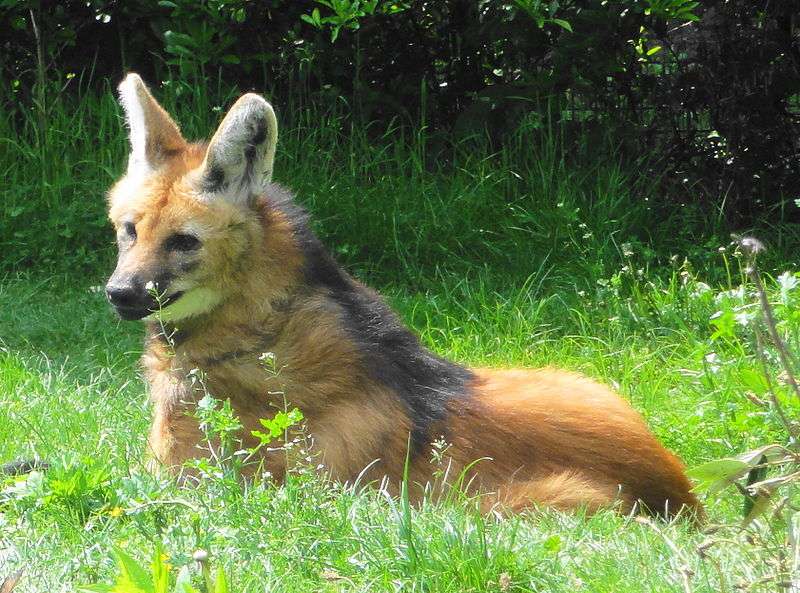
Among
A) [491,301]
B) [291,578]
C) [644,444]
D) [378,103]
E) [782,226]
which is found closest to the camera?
[291,578]

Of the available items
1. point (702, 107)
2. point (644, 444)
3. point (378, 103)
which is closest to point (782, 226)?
point (702, 107)

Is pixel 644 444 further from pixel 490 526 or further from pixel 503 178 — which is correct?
pixel 503 178

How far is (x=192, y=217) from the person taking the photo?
3.61m

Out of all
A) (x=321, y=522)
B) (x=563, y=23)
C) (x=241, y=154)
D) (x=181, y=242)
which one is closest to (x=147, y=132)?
(x=241, y=154)

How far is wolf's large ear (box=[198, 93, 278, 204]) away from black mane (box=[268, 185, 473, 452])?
0.11 metres

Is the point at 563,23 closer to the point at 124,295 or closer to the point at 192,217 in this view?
the point at 192,217

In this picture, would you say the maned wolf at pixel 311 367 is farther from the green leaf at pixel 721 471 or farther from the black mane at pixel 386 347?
the green leaf at pixel 721 471

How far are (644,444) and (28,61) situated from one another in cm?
530

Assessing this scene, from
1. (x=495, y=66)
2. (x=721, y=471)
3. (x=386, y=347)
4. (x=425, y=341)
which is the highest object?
(x=495, y=66)

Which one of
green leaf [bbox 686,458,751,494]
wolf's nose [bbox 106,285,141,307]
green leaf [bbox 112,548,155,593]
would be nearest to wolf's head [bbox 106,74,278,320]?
wolf's nose [bbox 106,285,141,307]

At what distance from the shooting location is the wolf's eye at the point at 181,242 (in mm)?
3580

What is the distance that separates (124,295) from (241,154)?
1.93ft

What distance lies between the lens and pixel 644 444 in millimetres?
3691

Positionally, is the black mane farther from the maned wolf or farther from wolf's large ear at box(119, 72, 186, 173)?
wolf's large ear at box(119, 72, 186, 173)
